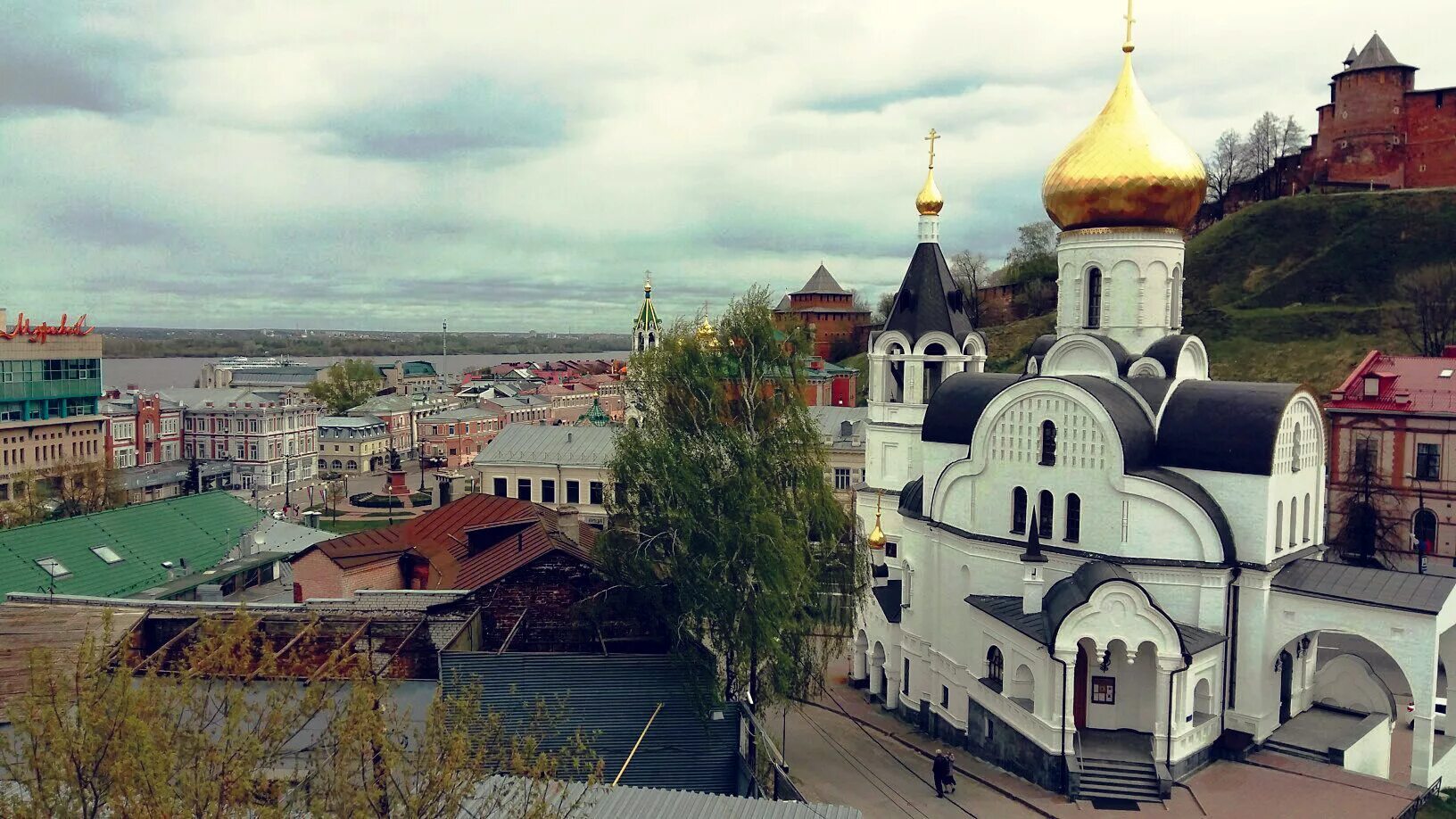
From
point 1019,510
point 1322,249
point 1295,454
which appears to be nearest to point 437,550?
point 1019,510

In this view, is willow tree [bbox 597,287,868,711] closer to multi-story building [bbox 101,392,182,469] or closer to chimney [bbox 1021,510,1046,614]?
chimney [bbox 1021,510,1046,614]

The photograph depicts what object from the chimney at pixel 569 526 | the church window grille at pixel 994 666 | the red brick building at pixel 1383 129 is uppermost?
the red brick building at pixel 1383 129

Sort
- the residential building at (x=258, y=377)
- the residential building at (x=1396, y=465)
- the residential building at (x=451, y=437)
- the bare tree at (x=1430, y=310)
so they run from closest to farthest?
the residential building at (x=1396, y=465) < the bare tree at (x=1430, y=310) < the residential building at (x=451, y=437) < the residential building at (x=258, y=377)

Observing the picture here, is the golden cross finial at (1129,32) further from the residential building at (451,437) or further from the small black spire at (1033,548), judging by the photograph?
the residential building at (451,437)

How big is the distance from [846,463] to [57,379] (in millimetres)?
43093

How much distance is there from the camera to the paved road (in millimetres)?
18234

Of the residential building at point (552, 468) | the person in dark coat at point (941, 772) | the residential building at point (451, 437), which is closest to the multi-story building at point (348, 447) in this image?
the residential building at point (451, 437)

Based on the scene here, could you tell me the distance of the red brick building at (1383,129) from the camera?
2515 inches

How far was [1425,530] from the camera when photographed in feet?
113

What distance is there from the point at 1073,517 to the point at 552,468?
26052mm

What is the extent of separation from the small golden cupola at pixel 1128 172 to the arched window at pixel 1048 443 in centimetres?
579

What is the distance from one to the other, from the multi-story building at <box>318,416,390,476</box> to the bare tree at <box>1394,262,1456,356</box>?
6254 centimetres

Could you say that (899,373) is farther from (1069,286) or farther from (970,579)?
(970,579)

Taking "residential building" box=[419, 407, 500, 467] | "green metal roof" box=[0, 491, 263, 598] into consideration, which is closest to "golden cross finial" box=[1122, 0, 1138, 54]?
"green metal roof" box=[0, 491, 263, 598]
